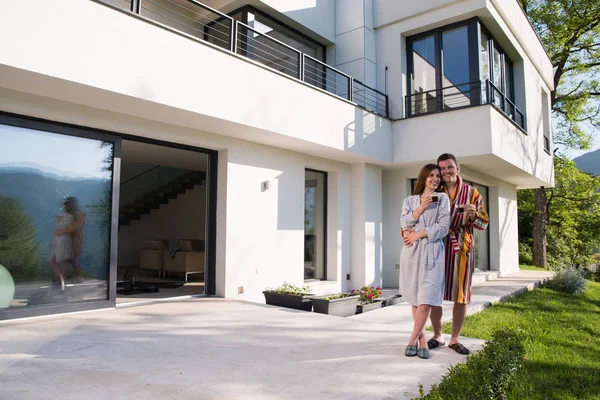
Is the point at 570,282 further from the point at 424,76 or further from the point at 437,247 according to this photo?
the point at 437,247

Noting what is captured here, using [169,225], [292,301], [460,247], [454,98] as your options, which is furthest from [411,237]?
[169,225]

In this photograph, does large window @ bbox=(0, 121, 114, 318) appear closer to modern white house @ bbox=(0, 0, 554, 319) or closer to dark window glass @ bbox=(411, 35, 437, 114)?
modern white house @ bbox=(0, 0, 554, 319)

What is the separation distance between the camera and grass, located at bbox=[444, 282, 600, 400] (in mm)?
3342

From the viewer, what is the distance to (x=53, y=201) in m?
5.12

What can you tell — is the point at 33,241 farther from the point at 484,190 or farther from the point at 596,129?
the point at 596,129

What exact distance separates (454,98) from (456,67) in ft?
2.08

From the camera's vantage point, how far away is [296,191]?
809 centimetres

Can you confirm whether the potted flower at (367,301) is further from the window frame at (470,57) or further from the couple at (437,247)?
the window frame at (470,57)

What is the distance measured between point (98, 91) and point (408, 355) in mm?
4193

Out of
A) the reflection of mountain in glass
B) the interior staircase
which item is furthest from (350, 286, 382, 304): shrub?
the interior staircase

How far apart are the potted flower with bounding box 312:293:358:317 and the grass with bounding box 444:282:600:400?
1.54 m

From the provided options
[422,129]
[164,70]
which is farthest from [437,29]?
[164,70]

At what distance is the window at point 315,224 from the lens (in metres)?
8.66

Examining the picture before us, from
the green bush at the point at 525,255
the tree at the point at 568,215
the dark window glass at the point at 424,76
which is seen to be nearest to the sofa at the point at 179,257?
the dark window glass at the point at 424,76
